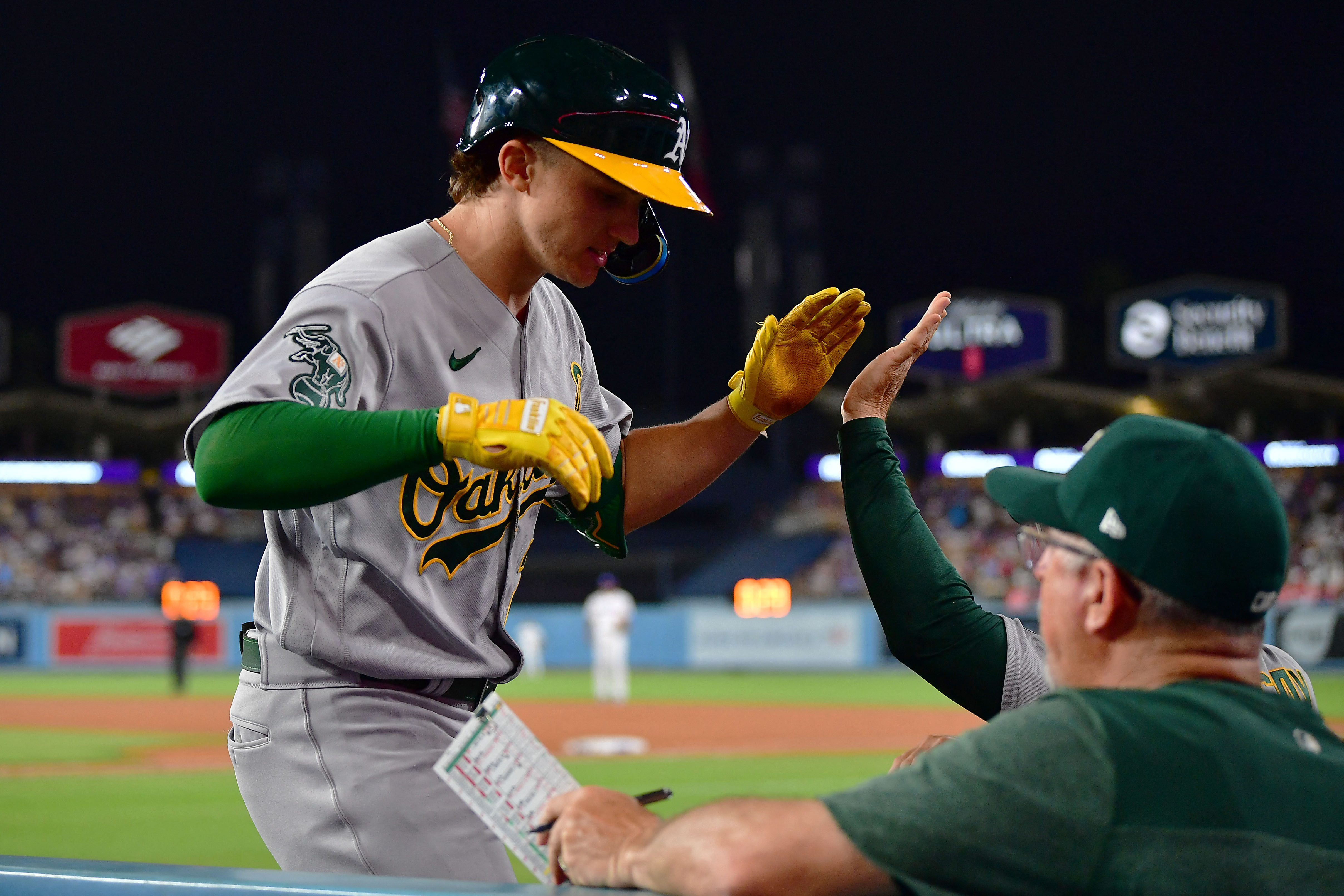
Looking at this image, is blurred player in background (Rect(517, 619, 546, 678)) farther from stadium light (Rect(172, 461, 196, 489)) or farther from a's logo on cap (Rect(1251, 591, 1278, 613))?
a's logo on cap (Rect(1251, 591, 1278, 613))

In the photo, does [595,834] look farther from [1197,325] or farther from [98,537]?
[98,537]

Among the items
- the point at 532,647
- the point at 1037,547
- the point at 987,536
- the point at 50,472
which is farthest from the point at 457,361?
the point at 50,472

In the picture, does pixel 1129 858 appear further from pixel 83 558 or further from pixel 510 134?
pixel 83 558

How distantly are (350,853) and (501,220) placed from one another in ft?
3.82

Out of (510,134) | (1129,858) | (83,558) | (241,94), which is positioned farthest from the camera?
(241,94)

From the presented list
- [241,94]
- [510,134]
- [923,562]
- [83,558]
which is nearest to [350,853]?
[923,562]

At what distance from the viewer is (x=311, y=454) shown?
1.71 metres

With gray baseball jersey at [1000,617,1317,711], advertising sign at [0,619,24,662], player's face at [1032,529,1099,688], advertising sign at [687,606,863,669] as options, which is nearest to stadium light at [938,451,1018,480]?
advertising sign at [687,606,863,669]

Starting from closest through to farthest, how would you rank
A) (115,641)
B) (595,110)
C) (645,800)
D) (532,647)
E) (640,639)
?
1. (645,800)
2. (595,110)
3. (532,647)
4. (115,641)
5. (640,639)

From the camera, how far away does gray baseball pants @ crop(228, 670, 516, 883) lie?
201cm

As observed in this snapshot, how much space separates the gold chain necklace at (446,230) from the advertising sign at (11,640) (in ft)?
79.6

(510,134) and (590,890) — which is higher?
(510,134)

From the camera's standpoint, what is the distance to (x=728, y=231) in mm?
47844

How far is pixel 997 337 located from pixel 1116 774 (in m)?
29.9
